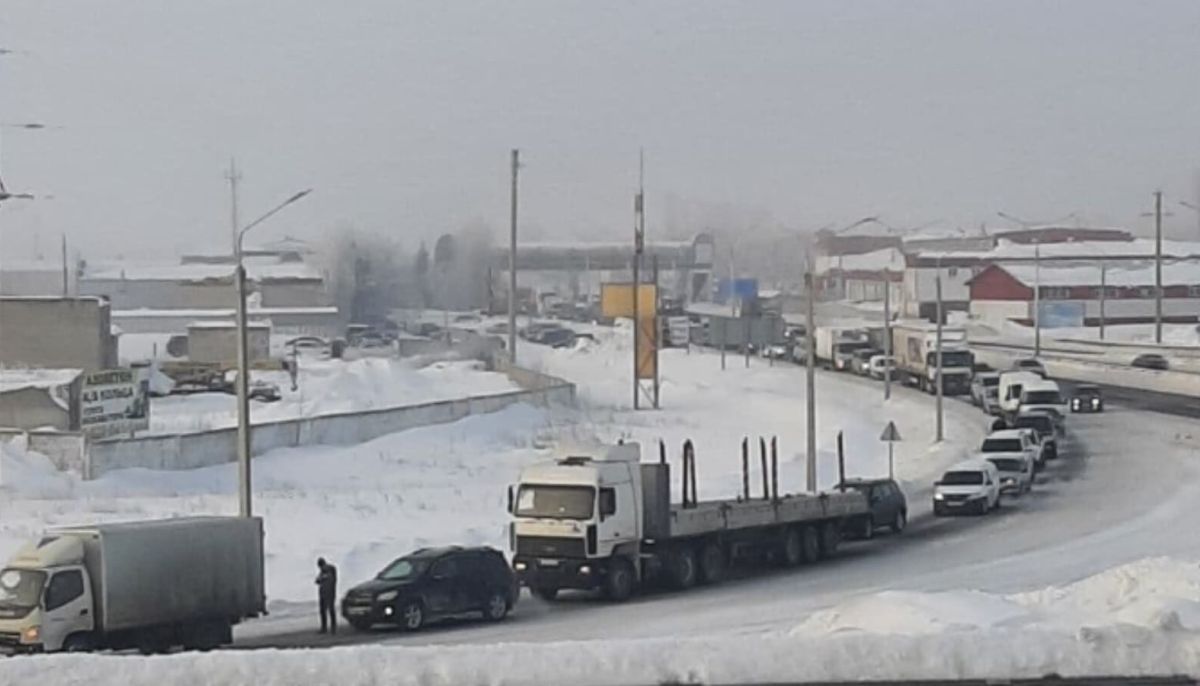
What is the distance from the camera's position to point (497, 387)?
227 feet

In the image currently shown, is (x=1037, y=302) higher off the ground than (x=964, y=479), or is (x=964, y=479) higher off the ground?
(x=1037, y=302)

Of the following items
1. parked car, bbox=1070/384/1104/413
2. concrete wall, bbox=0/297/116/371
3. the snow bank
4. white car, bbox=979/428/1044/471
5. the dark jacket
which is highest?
the snow bank

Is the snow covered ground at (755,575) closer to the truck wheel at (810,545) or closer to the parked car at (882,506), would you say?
the truck wheel at (810,545)

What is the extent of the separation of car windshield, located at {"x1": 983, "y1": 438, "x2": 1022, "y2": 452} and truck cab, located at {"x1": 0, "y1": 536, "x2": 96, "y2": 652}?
2516cm

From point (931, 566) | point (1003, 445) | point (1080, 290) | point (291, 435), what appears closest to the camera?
point (931, 566)

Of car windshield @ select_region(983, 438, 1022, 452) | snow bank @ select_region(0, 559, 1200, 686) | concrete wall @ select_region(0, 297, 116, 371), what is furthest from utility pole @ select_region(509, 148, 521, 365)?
snow bank @ select_region(0, 559, 1200, 686)

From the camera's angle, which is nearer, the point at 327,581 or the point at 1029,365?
the point at 327,581

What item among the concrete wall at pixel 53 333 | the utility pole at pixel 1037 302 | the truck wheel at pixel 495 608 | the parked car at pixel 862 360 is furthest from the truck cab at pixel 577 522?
the utility pole at pixel 1037 302

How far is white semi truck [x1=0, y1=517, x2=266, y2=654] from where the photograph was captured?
64.1 feet

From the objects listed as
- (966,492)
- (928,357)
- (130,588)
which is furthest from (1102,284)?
(130,588)

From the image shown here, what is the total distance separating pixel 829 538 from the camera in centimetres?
3000

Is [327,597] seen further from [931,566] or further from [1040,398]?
[1040,398]

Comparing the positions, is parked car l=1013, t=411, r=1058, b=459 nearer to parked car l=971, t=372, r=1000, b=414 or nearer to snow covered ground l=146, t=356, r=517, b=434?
parked car l=971, t=372, r=1000, b=414

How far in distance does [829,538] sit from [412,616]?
33.1 ft
